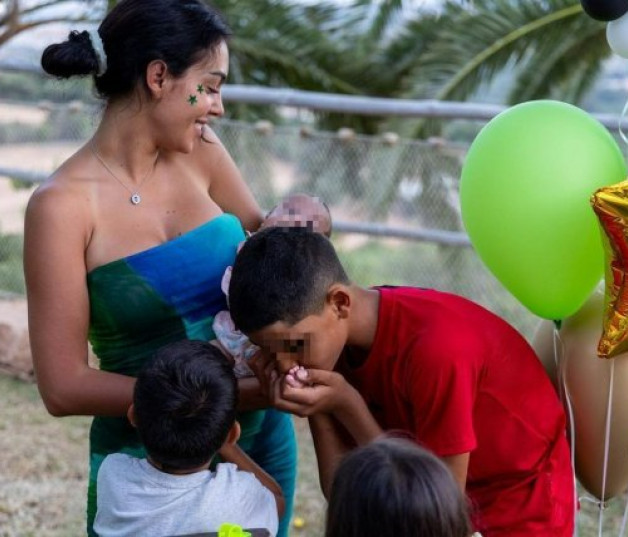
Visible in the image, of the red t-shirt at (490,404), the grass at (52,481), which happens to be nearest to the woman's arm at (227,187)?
the red t-shirt at (490,404)

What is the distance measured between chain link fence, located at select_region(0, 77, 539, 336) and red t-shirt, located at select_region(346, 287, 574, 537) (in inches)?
142

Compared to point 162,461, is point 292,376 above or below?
above

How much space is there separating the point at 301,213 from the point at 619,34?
2.73 feet

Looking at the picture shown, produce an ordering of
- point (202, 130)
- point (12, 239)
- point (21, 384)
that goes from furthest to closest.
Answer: point (12, 239) → point (21, 384) → point (202, 130)

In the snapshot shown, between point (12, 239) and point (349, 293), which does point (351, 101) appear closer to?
point (12, 239)

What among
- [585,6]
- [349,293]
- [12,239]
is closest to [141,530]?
[349,293]

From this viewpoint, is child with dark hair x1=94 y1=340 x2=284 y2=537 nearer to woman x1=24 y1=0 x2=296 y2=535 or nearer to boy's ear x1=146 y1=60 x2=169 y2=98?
woman x1=24 y1=0 x2=296 y2=535

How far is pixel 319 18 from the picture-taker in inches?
319

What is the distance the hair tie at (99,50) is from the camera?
2.08 m

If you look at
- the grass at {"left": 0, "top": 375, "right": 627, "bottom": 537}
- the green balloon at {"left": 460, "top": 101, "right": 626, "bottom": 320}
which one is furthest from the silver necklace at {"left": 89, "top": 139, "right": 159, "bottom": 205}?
the grass at {"left": 0, "top": 375, "right": 627, "bottom": 537}

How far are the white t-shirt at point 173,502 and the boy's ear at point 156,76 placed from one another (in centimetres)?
75

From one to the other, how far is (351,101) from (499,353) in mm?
3766

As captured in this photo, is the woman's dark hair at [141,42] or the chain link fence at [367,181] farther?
the chain link fence at [367,181]

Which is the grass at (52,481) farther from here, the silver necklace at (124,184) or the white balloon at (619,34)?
the white balloon at (619,34)
